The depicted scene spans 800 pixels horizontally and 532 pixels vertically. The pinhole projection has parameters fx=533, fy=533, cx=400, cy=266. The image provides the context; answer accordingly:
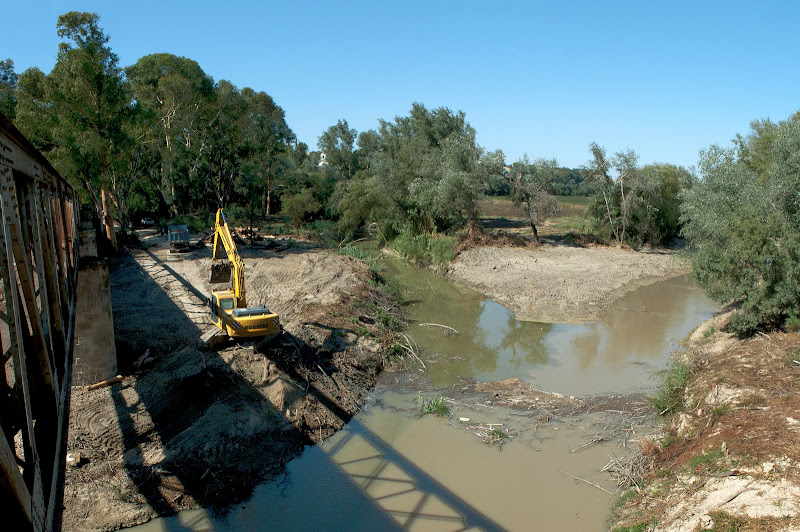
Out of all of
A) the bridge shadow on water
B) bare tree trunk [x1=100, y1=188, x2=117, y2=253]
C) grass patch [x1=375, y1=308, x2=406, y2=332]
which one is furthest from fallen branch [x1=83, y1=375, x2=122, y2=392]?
bare tree trunk [x1=100, y1=188, x2=117, y2=253]

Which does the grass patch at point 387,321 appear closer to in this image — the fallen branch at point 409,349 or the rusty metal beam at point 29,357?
the fallen branch at point 409,349

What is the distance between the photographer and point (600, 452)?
38.9 ft

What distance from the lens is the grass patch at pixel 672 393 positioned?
1320 centimetres

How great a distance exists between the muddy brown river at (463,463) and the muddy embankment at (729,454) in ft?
3.39

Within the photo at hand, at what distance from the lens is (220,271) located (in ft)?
54.5

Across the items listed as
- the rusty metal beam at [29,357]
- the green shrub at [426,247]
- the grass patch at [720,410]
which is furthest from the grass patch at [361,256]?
the rusty metal beam at [29,357]

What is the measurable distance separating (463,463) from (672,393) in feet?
19.4

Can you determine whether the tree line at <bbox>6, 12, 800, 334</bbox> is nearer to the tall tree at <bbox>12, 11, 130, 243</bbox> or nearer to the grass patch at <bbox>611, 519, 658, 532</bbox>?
the tall tree at <bbox>12, 11, 130, 243</bbox>

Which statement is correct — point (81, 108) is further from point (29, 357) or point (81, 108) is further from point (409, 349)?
point (29, 357)

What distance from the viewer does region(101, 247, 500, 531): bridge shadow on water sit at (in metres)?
9.75

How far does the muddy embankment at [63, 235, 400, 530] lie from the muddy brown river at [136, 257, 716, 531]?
562 mm

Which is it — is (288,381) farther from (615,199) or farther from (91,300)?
(615,199)

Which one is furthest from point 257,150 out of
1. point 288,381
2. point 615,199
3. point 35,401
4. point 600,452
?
point 35,401

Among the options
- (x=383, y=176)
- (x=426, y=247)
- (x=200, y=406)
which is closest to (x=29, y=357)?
(x=200, y=406)
